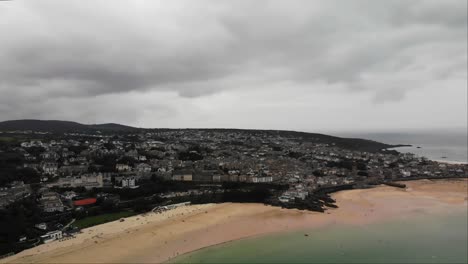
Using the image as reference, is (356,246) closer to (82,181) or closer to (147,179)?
Result: (147,179)

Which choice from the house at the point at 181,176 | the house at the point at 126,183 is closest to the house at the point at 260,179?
the house at the point at 181,176

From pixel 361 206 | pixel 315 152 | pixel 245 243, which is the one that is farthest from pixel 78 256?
pixel 315 152

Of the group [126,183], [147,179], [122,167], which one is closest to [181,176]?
[147,179]

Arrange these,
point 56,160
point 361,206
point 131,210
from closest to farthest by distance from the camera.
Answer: point 131,210 < point 361,206 < point 56,160

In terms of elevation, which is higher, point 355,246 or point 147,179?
point 147,179

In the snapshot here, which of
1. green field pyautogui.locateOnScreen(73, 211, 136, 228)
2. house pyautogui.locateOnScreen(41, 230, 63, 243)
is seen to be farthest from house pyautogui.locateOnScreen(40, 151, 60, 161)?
house pyautogui.locateOnScreen(41, 230, 63, 243)

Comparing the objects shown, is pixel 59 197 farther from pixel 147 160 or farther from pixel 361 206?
pixel 361 206
